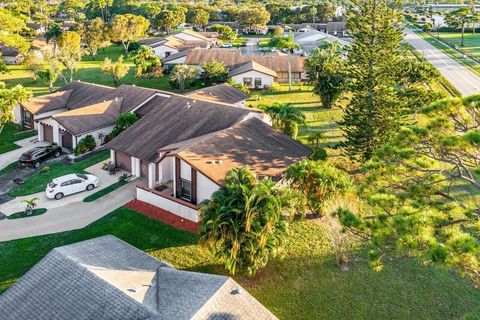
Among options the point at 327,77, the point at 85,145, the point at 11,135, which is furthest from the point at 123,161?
the point at 327,77

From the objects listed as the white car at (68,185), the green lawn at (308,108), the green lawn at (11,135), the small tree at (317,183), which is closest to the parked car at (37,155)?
the green lawn at (11,135)

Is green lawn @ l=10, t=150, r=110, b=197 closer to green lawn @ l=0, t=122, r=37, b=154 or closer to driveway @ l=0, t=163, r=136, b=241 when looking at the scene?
driveway @ l=0, t=163, r=136, b=241

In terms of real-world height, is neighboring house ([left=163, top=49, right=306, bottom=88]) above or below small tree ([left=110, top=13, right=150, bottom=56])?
below

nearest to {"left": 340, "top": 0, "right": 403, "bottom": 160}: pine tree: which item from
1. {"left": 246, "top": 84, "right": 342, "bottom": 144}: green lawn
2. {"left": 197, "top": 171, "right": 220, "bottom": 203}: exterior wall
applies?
{"left": 246, "top": 84, "right": 342, "bottom": 144}: green lawn

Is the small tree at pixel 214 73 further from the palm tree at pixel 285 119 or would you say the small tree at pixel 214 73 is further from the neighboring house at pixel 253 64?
the palm tree at pixel 285 119

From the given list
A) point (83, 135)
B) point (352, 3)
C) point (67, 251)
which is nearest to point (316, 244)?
point (67, 251)

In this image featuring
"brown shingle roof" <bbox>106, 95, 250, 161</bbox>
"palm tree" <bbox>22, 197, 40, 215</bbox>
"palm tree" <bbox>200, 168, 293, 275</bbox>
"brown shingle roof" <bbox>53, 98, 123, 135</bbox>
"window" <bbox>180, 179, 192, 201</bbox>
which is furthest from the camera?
"brown shingle roof" <bbox>53, 98, 123, 135</bbox>
